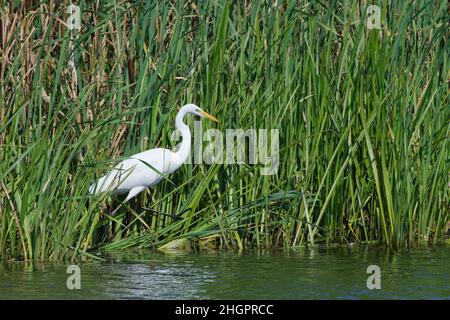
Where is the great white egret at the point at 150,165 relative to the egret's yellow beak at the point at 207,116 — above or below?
below

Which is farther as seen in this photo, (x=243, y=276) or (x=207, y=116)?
(x=207, y=116)

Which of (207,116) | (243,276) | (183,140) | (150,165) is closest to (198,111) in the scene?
(207,116)

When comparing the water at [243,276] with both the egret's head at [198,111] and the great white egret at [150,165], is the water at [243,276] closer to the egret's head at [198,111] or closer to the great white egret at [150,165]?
the great white egret at [150,165]

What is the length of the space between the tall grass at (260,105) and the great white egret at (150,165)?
94mm

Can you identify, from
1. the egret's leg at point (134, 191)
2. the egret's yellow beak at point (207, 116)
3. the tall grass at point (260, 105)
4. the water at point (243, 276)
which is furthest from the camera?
the egret's leg at point (134, 191)

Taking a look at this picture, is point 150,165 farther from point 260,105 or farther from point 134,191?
point 260,105

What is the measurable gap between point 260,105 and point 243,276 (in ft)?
4.75

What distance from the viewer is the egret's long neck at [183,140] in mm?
8250

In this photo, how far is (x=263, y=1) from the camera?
8383 millimetres

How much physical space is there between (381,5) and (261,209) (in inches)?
64.3

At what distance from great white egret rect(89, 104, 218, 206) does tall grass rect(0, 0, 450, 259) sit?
94 mm

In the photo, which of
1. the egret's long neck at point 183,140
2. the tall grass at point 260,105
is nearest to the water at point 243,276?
the tall grass at point 260,105

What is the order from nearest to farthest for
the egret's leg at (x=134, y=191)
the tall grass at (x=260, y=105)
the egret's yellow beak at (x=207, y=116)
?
the tall grass at (x=260, y=105)
the egret's yellow beak at (x=207, y=116)
the egret's leg at (x=134, y=191)

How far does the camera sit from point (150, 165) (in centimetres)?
780
